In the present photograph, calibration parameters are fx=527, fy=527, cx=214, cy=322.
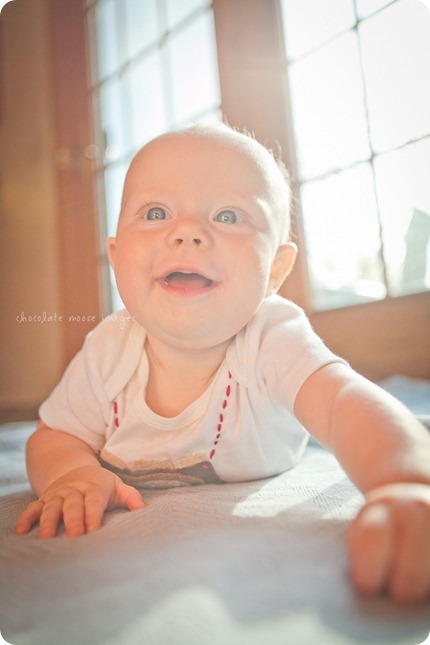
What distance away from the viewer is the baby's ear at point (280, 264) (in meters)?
0.55

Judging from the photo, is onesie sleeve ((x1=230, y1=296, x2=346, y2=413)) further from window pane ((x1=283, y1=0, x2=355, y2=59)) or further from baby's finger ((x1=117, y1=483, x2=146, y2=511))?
window pane ((x1=283, y1=0, x2=355, y2=59))

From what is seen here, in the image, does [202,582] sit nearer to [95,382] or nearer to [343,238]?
[95,382]


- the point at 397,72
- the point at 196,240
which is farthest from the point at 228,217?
the point at 397,72

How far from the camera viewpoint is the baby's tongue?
16.9 inches

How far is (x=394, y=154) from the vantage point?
0.81 meters

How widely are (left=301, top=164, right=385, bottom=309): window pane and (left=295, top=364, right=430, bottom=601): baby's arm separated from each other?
1.64 ft

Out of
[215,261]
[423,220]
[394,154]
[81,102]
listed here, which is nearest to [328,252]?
[394,154]

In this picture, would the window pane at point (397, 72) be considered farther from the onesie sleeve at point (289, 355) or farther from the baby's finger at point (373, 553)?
the baby's finger at point (373, 553)

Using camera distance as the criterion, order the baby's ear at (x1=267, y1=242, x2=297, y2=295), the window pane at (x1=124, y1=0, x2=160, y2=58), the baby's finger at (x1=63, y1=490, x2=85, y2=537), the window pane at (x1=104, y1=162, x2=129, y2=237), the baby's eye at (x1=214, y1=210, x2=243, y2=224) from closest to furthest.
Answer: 1. the baby's finger at (x1=63, y1=490, x2=85, y2=537)
2. the baby's eye at (x1=214, y1=210, x2=243, y2=224)
3. the baby's ear at (x1=267, y1=242, x2=297, y2=295)
4. the window pane at (x1=104, y1=162, x2=129, y2=237)
5. the window pane at (x1=124, y1=0, x2=160, y2=58)

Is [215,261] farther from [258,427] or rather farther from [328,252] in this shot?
[328,252]

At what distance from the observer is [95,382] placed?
21.5 inches

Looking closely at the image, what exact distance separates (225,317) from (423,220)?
1.02 feet

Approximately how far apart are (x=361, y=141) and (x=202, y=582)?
796 mm

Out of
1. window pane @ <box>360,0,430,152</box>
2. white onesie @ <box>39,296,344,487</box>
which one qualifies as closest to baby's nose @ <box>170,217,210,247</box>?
white onesie @ <box>39,296,344,487</box>
